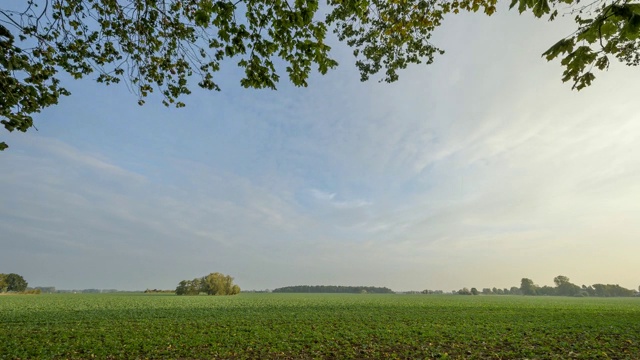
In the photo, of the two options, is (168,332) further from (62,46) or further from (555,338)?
(555,338)

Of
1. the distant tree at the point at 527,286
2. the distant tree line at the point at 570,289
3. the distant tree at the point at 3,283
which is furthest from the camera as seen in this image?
the distant tree at the point at 527,286

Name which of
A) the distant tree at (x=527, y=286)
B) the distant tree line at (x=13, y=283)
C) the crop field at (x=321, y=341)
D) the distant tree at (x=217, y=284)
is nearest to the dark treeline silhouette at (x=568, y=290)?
the distant tree at (x=527, y=286)

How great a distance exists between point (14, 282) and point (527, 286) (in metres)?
271

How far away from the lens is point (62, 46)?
838 cm

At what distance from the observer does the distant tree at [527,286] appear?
188025 mm

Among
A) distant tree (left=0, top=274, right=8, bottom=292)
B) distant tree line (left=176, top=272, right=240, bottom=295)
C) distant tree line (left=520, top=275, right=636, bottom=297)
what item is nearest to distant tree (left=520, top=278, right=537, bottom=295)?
distant tree line (left=520, top=275, right=636, bottom=297)

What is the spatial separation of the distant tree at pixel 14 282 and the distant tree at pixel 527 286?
267204 mm

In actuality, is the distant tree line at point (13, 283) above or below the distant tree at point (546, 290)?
above

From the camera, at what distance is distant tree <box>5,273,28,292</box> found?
375 ft

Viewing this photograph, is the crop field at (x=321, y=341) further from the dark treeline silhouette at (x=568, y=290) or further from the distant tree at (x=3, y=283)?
the dark treeline silhouette at (x=568, y=290)

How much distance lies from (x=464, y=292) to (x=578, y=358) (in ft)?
630

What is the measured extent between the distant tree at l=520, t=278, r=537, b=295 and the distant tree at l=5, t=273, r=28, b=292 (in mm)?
267204

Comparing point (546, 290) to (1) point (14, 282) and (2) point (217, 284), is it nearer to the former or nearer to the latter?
(2) point (217, 284)

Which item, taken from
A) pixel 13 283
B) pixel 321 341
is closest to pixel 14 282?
pixel 13 283
